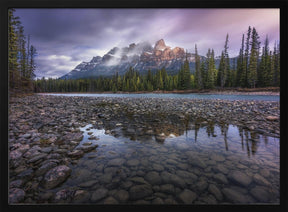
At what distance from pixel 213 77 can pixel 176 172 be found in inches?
1305

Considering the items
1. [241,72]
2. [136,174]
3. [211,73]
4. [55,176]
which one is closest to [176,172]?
[136,174]

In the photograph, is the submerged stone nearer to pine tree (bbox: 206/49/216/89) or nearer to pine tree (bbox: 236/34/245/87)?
pine tree (bbox: 236/34/245/87)

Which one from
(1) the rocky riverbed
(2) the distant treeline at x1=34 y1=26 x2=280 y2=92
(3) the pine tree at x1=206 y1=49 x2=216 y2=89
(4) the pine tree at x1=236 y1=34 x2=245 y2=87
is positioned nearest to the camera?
(1) the rocky riverbed

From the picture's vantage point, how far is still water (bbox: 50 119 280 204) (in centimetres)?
137

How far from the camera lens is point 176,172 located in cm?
186

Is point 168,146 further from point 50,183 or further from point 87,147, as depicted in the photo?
point 50,183

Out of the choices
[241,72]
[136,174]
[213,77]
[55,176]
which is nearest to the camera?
[55,176]

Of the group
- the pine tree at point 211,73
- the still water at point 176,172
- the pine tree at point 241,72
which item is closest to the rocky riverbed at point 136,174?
the still water at point 176,172

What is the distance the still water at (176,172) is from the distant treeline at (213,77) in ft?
4.64

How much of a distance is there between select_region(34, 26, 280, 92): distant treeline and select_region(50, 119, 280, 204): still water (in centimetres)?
141

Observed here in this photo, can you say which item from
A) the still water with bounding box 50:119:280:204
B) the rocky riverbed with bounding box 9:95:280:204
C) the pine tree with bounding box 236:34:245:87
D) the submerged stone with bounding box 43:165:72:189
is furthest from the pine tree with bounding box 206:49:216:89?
the submerged stone with bounding box 43:165:72:189

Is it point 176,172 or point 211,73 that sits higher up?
point 211,73

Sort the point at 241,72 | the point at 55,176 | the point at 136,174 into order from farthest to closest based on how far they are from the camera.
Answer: the point at 241,72, the point at 136,174, the point at 55,176

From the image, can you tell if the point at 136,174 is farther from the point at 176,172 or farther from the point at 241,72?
the point at 241,72
